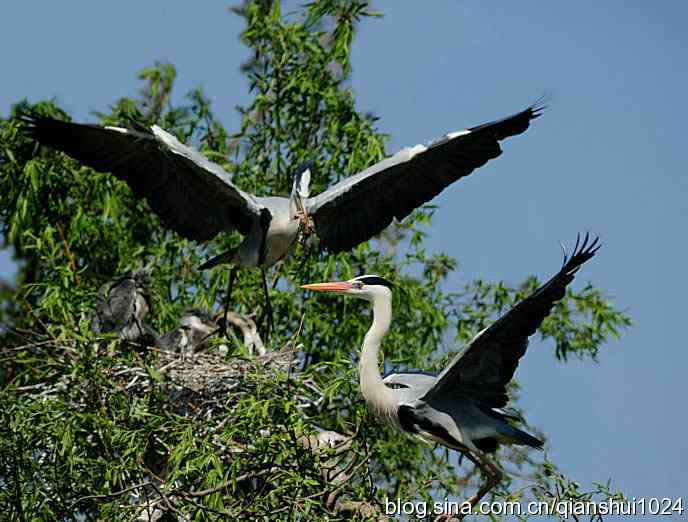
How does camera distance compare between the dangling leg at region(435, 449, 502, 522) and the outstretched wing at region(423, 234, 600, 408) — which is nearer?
the outstretched wing at region(423, 234, 600, 408)

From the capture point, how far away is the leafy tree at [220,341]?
5160 millimetres

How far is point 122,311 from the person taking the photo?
7.41m

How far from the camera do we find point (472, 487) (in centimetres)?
715

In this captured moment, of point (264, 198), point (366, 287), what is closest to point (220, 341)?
point (366, 287)

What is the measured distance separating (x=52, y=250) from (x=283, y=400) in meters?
3.30

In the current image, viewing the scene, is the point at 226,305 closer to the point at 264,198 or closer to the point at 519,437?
the point at 264,198

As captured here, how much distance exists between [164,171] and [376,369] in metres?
2.36

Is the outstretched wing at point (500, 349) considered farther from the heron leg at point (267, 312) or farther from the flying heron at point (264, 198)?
the heron leg at point (267, 312)

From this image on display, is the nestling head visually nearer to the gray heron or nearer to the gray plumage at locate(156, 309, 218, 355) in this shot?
the gray heron

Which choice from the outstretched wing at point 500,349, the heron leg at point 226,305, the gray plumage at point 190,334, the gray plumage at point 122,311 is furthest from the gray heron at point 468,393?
the gray plumage at point 122,311

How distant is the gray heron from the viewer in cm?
504

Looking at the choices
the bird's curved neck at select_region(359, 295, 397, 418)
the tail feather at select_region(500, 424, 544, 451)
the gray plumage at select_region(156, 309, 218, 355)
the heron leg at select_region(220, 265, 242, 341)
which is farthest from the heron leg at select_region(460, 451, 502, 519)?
the heron leg at select_region(220, 265, 242, 341)

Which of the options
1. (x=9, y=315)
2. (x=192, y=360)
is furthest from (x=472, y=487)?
(x=9, y=315)

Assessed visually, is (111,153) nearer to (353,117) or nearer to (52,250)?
(52,250)
